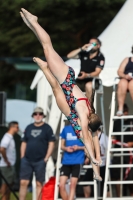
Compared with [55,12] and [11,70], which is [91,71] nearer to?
[55,12]

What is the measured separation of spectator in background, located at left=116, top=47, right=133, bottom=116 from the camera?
13.5 metres

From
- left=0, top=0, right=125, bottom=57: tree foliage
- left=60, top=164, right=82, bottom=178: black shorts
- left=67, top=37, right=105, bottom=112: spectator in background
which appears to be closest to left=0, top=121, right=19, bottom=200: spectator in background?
left=60, top=164, right=82, bottom=178: black shorts

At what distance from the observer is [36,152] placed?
48.8ft

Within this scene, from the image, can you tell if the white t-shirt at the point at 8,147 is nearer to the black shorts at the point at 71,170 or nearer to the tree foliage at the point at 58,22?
the black shorts at the point at 71,170

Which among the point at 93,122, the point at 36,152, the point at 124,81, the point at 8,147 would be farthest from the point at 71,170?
the point at 93,122

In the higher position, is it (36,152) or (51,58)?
(51,58)

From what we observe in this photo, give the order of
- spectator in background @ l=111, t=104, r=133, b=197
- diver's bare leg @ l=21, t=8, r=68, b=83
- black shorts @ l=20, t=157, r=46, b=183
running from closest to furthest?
diver's bare leg @ l=21, t=8, r=68, b=83, spectator in background @ l=111, t=104, r=133, b=197, black shorts @ l=20, t=157, r=46, b=183

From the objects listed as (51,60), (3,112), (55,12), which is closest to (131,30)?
(3,112)

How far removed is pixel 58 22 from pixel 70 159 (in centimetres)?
1492

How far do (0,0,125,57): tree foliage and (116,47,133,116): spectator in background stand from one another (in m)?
13.8

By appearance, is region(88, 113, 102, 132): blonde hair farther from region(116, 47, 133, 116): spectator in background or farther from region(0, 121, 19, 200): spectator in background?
region(0, 121, 19, 200): spectator in background

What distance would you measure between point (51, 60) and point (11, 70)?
22.2 metres

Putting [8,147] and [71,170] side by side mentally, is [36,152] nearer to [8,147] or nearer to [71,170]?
[71,170]

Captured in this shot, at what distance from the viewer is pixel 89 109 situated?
10.5 metres
